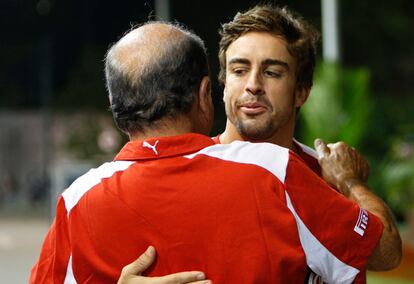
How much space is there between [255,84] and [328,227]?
78 centimetres

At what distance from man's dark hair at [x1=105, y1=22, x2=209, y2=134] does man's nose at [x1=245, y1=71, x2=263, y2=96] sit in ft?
1.74

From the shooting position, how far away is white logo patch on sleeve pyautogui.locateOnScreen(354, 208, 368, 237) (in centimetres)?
272

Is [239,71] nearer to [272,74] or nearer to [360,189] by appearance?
[272,74]

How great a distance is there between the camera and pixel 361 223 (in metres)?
2.73

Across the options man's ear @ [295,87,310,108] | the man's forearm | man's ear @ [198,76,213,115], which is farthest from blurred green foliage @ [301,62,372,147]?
man's ear @ [198,76,213,115]

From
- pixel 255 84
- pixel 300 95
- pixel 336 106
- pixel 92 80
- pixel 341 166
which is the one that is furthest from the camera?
pixel 92 80

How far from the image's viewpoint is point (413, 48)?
89.6ft

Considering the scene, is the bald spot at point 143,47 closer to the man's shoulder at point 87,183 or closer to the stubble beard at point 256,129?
the man's shoulder at point 87,183

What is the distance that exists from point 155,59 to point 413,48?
2528 cm

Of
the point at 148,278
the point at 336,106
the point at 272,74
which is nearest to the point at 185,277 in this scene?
the point at 148,278

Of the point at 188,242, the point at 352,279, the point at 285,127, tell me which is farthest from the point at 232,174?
the point at 285,127

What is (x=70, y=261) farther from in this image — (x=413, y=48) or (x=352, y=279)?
(x=413, y=48)

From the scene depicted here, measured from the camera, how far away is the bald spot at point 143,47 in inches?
109

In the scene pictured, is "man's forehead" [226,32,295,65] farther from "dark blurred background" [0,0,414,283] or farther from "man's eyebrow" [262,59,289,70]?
"dark blurred background" [0,0,414,283]
